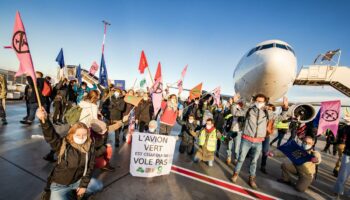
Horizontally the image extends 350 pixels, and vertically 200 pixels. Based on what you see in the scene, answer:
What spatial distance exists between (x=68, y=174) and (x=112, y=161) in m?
2.12

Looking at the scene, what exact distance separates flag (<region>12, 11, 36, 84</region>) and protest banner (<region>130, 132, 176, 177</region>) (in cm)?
209

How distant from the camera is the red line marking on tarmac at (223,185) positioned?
3573 mm

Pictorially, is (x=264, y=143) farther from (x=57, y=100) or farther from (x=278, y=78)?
(x=57, y=100)

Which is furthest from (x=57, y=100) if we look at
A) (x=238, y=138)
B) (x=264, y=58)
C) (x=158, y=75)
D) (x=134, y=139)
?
(x=264, y=58)

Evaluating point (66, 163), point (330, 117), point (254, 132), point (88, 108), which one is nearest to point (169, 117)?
point (88, 108)

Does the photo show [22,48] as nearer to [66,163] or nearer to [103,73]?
[66,163]

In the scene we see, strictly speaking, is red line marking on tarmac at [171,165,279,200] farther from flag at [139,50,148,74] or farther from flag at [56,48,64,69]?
flag at [56,48,64,69]

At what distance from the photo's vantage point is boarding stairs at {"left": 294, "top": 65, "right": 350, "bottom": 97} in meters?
17.3

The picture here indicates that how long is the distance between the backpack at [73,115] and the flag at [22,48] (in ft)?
5.10

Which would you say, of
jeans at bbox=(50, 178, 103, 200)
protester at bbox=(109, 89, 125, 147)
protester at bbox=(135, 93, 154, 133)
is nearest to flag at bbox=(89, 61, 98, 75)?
protester at bbox=(109, 89, 125, 147)

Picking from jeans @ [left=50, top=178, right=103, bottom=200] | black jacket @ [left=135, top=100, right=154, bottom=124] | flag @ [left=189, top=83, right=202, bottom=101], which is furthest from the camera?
flag @ [left=189, top=83, right=202, bottom=101]

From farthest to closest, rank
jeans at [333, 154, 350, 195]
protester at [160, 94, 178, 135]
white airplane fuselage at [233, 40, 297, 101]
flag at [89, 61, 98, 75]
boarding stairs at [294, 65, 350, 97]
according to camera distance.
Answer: boarding stairs at [294, 65, 350, 97] → flag at [89, 61, 98, 75] → white airplane fuselage at [233, 40, 297, 101] → protester at [160, 94, 178, 135] → jeans at [333, 154, 350, 195]

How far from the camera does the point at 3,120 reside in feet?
20.0

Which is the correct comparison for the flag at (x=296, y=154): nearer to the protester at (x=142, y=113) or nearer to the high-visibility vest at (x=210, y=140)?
the high-visibility vest at (x=210, y=140)
